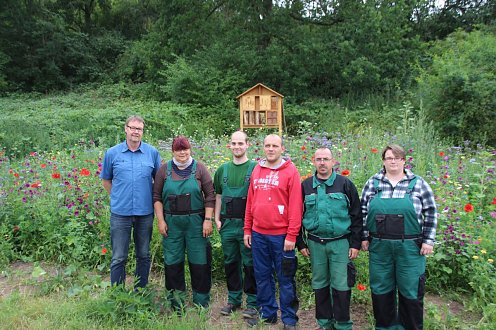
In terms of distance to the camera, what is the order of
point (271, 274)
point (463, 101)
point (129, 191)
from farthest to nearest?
point (463, 101) < point (129, 191) < point (271, 274)

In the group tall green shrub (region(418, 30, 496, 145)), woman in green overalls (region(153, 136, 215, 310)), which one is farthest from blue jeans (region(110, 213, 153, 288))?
tall green shrub (region(418, 30, 496, 145))

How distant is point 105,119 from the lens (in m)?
13.1

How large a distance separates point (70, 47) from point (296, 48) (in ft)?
54.3

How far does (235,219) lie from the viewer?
161 inches

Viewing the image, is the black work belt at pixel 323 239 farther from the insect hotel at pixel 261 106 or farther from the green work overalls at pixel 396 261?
the insect hotel at pixel 261 106

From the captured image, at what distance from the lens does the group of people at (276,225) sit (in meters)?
3.48

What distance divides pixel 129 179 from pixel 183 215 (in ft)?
2.02

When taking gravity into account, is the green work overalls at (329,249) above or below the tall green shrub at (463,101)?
below

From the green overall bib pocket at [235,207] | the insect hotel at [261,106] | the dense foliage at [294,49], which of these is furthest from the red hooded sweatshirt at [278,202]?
the dense foliage at [294,49]

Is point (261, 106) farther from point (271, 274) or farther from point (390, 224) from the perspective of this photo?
point (390, 224)

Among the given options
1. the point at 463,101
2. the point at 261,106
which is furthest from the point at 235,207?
the point at 463,101

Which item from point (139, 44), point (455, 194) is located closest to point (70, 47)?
point (139, 44)

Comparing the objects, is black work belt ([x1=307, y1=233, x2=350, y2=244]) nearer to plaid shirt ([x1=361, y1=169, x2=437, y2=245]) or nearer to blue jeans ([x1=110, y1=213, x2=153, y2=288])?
plaid shirt ([x1=361, y1=169, x2=437, y2=245])

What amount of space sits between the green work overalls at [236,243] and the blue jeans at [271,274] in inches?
7.8
